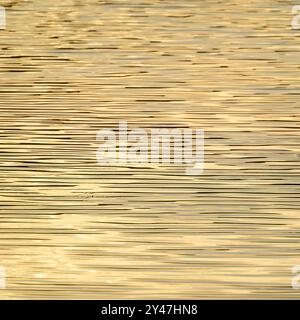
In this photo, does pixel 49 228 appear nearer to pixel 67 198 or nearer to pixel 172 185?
pixel 67 198

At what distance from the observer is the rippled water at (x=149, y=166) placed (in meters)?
0.59

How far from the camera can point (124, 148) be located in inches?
23.7

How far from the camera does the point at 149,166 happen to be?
602mm

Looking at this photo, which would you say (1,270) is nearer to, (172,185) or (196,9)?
(172,185)

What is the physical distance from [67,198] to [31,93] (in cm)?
15

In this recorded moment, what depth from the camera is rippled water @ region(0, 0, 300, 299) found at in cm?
59

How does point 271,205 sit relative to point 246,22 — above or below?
below

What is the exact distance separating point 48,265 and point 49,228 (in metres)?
0.05

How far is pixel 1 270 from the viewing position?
1.94 feet

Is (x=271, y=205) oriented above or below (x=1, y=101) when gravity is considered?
below
